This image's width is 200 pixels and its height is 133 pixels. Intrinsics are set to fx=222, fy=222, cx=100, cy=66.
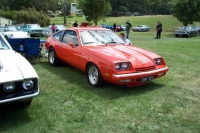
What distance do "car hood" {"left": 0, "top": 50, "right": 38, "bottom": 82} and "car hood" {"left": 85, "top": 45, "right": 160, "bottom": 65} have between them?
1893 mm

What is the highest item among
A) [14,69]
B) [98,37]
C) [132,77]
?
[98,37]

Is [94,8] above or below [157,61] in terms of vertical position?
above

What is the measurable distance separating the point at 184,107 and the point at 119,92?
1.40 meters

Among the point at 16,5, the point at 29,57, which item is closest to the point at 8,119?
the point at 29,57

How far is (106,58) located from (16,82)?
2.16 metres

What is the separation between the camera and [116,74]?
469 centimetres

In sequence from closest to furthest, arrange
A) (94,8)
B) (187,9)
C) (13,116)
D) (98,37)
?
1. (13,116)
2. (98,37)
3. (94,8)
4. (187,9)

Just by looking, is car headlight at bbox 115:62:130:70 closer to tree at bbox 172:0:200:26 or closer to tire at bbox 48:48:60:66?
tire at bbox 48:48:60:66

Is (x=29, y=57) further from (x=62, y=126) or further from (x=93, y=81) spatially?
(x=62, y=126)

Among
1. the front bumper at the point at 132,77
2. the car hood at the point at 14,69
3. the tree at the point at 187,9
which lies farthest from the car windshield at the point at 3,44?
the tree at the point at 187,9

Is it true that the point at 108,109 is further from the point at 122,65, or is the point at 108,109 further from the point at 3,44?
the point at 3,44

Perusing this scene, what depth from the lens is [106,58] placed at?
492 cm

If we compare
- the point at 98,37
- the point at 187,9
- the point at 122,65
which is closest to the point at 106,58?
the point at 122,65

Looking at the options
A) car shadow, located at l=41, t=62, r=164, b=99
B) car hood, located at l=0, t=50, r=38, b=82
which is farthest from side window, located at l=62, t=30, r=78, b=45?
car hood, located at l=0, t=50, r=38, b=82
